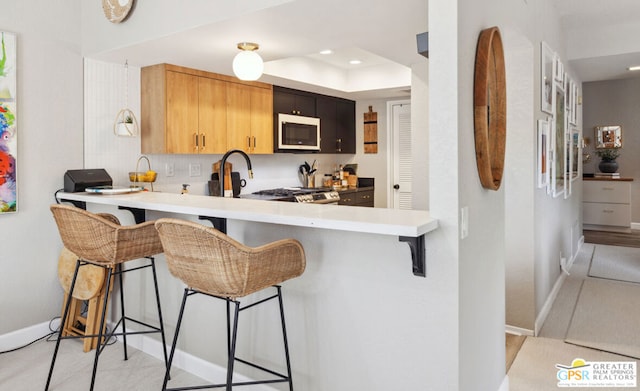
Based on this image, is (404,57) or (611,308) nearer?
(404,57)

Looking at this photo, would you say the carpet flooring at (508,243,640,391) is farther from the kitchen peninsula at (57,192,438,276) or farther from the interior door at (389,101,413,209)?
the interior door at (389,101,413,209)

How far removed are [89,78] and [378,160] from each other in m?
3.83

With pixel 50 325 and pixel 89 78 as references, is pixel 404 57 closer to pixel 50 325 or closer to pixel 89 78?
pixel 89 78

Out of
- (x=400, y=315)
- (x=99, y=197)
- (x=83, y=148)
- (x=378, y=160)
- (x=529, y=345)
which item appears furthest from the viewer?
(x=378, y=160)

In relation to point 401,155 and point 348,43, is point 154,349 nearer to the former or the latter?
point 348,43

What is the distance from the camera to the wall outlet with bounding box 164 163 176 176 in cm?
389

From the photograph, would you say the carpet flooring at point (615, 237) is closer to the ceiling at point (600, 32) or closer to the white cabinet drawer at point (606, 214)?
the white cabinet drawer at point (606, 214)

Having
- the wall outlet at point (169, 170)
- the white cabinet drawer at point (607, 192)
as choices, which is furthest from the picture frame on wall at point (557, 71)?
the white cabinet drawer at point (607, 192)

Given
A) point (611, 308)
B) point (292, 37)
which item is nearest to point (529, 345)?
point (611, 308)

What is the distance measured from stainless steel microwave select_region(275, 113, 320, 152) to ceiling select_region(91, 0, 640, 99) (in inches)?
14.9

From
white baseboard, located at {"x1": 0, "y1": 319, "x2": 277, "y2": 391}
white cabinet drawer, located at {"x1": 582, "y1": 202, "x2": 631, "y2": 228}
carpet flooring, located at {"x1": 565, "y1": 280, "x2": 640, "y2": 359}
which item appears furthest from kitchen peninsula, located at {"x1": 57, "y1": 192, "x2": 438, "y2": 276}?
white cabinet drawer, located at {"x1": 582, "y1": 202, "x2": 631, "y2": 228}

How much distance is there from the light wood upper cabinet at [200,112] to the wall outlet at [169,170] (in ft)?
0.94

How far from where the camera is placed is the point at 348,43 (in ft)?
9.54

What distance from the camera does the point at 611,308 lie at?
3.66 m
